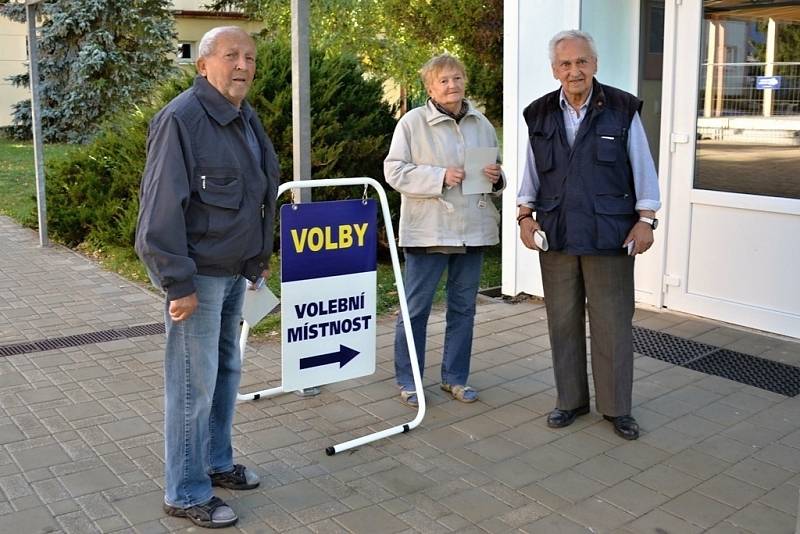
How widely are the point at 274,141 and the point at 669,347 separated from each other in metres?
4.13

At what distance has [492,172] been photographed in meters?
4.68

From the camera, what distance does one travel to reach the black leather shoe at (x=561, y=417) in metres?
4.61

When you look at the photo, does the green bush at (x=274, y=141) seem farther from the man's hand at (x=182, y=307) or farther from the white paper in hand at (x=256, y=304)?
the man's hand at (x=182, y=307)

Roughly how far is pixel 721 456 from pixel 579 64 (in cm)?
199

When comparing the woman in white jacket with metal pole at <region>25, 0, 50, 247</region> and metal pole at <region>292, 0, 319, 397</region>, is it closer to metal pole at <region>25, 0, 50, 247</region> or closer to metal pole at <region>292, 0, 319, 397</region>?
metal pole at <region>292, 0, 319, 397</region>

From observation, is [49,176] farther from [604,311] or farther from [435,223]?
[604,311]

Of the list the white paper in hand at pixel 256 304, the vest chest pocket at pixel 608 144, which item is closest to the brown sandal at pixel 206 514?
the white paper in hand at pixel 256 304

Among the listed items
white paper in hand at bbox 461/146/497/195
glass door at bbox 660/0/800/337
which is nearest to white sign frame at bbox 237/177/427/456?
white paper in hand at bbox 461/146/497/195

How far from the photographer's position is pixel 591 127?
4.32 meters

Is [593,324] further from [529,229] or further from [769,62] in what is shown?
[769,62]

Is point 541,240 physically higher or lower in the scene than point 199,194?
lower

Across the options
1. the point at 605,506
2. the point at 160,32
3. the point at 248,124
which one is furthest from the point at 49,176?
the point at 160,32

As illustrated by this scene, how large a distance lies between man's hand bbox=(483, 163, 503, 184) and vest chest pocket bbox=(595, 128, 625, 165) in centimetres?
60

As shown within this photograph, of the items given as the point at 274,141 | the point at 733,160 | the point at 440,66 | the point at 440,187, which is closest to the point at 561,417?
the point at 440,187
